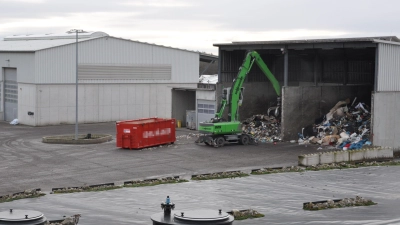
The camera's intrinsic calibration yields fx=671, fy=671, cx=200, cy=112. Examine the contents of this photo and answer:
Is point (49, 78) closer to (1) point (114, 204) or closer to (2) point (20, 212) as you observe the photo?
(1) point (114, 204)

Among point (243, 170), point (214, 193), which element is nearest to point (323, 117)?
point (243, 170)

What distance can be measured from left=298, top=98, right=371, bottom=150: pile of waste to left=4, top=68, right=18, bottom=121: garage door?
972 inches

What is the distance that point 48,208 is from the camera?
65.1 feet

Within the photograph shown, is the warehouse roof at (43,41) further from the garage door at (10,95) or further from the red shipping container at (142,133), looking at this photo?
the red shipping container at (142,133)

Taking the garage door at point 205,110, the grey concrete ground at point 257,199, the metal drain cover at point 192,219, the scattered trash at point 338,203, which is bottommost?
the grey concrete ground at point 257,199

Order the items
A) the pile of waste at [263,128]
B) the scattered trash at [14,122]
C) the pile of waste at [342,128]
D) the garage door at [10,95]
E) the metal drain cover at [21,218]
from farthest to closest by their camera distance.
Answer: the garage door at [10,95]
the scattered trash at [14,122]
the pile of waste at [263,128]
the pile of waste at [342,128]
the metal drain cover at [21,218]

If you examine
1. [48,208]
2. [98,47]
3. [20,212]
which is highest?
[98,47]

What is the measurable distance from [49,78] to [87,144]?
13.1 metres

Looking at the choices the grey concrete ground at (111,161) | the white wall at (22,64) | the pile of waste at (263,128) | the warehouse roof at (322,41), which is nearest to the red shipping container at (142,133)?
the grey concrete ground at (111,161)

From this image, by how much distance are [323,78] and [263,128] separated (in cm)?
686

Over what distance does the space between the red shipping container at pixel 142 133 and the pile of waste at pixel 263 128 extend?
18.7ft

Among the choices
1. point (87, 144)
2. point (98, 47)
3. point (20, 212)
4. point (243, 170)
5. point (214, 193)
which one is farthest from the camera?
point (98, 47)

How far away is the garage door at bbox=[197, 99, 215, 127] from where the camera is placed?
45.4m

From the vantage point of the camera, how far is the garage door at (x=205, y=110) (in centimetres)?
4541
